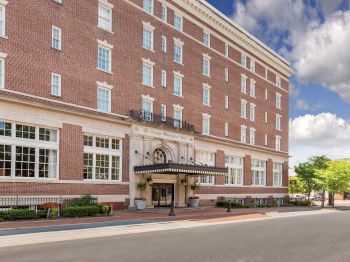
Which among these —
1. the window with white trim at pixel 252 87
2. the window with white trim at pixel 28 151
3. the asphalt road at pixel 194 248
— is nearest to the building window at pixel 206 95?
the window with white trim at pixel 252 87

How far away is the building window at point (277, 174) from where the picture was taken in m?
61.7

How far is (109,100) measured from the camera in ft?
114

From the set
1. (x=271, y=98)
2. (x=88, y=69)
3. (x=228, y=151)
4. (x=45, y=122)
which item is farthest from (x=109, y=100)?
(x=271, y=98)

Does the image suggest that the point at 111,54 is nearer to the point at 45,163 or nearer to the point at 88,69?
the point at 88,69

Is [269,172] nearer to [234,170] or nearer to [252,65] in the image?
[234,170]

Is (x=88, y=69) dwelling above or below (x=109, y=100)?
above

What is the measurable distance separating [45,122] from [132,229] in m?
11.5

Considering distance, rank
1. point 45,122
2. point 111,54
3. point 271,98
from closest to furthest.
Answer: point 45,122 < point 111,54 < point 271,98

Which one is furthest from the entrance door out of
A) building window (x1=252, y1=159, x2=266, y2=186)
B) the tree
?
the tree

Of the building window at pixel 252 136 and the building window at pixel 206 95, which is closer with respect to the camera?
the building window at pixel 206 95

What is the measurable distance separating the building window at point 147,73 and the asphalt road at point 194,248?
2082 cm

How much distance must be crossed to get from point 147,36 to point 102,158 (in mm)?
12252

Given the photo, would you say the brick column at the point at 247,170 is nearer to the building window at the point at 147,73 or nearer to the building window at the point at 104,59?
the building window at the point at 147,73

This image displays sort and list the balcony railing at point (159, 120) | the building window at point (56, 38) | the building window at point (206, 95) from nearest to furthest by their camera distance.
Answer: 1. the building window at point (56, 38)
2. the balcony railing at point (159, 120)
3. the building window at point (206, 95)
